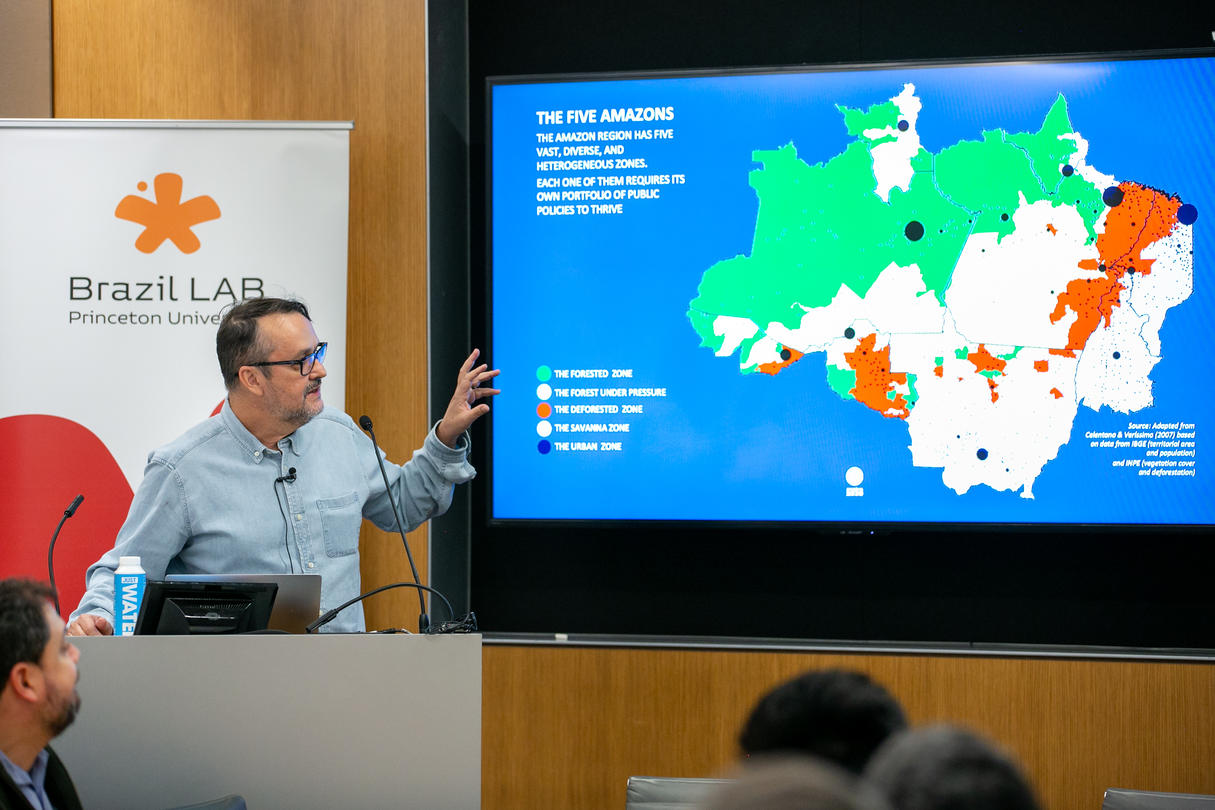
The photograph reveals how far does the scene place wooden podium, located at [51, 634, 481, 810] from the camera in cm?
192

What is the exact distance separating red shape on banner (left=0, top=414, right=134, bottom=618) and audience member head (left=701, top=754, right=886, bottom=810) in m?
3.38

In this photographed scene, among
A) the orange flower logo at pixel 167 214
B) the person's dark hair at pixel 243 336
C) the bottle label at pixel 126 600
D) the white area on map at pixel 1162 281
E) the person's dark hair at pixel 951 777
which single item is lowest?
the bottle label at pixel 126 600

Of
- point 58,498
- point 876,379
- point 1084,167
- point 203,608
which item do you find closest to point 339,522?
point 203,608

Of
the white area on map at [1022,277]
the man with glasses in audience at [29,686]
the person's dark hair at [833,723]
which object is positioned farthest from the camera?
the white area on map at [1022,277]

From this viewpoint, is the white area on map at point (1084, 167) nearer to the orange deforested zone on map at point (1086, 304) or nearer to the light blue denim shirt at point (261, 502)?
the orange deforested zone on map at point (1086, 304)

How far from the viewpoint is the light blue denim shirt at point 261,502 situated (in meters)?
2.85

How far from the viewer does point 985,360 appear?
353cm

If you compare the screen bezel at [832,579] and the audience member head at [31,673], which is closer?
the audience member head at [31,673]

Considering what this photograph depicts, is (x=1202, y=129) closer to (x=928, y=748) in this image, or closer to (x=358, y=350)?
(x=358, y=350)

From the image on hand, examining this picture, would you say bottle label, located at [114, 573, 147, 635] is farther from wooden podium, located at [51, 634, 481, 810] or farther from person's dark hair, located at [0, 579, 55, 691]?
person's dark hair, located at [0, 579, 55, 691]

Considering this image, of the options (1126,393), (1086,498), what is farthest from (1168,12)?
(1086,498)

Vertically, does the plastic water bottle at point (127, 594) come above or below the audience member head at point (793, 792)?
below

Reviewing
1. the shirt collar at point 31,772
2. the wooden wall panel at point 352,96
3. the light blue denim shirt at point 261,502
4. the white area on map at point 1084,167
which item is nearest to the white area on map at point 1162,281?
the white area on map at point 1084,167

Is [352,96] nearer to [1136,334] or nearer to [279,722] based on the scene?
[279,722]
